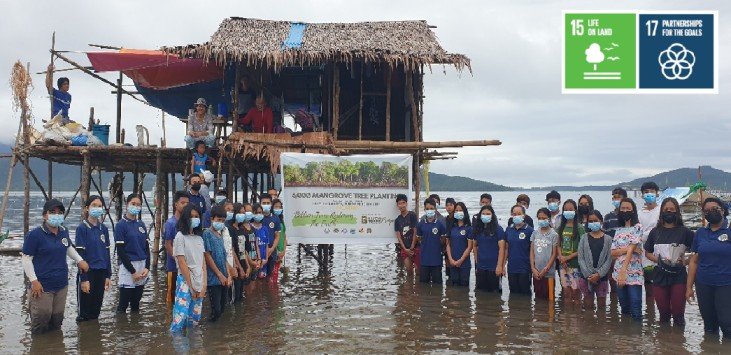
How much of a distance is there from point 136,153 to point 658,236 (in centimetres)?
996

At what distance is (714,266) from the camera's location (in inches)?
255

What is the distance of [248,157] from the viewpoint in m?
11.6

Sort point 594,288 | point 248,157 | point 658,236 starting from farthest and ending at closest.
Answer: point 248,157 → point 594,288 → point 658,236

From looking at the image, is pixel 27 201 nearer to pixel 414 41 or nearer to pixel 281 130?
pixel 281 130

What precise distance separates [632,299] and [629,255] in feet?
2.21

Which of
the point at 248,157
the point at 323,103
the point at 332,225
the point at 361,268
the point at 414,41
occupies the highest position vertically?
the point at 414,41

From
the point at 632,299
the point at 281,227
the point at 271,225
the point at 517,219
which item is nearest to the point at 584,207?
the point at 517,219

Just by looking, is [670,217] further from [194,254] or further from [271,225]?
[271,225]

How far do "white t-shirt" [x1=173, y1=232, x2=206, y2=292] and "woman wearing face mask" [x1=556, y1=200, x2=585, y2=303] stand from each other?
16.5 feet

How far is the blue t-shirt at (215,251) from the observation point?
6977mm

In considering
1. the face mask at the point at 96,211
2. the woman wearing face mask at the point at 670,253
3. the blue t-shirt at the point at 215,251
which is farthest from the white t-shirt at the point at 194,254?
the woman wearing face mask at the point at 670,253

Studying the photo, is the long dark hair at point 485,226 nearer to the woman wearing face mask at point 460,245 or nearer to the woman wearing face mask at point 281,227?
the woman wearing face mask at point 460,245

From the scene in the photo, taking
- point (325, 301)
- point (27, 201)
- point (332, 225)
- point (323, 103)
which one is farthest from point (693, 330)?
point (27, 201)

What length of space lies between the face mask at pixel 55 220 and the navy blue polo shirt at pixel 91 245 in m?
0.56
